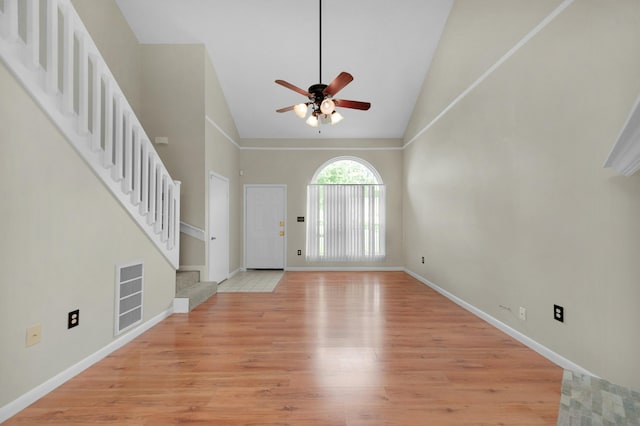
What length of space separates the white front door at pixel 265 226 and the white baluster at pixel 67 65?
466 cm

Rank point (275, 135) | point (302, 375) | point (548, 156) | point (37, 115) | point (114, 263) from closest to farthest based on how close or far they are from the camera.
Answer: point (37, 115) < point (302, 375) < point (548, 156) < point (114, 263) < point (275, 135)

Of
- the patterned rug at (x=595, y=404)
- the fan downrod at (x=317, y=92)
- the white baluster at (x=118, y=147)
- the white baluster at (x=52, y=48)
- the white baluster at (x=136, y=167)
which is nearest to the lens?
the patterned rug at (x=595, y=404)

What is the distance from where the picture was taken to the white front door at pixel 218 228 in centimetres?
514

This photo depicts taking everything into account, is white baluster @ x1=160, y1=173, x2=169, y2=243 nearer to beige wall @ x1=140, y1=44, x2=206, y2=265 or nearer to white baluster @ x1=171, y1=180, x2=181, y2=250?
white baluster @ x1=171, y1=180, x2=181, y2=250

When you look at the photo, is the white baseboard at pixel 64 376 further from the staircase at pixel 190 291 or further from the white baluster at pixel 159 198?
the white baluster at pixel 159 198

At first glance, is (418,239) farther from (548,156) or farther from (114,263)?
(114,263)

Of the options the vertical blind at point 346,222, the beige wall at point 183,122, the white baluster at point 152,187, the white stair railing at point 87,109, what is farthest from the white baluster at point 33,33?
the vertical blind at point 346,222

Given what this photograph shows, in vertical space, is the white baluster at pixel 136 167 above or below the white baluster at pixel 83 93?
below

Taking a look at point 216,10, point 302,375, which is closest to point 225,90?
point 216,10

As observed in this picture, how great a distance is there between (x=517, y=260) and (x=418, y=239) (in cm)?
298

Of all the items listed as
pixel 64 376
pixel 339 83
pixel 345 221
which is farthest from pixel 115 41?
pixel 345 221

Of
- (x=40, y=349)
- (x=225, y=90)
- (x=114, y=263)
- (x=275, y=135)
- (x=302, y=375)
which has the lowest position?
(x=302, y=375)

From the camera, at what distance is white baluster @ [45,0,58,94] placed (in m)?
2.15

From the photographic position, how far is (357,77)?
539 cm
